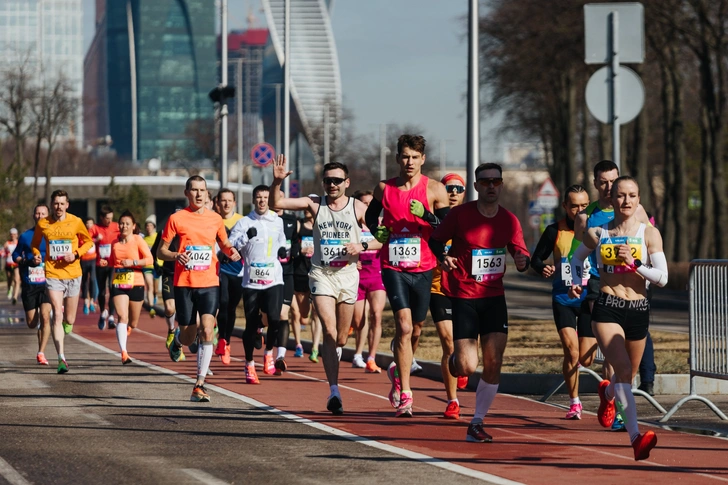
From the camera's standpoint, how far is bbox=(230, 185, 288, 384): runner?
584 inches

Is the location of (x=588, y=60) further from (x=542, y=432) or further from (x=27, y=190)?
(x=27, y=190)

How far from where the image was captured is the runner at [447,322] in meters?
11.7

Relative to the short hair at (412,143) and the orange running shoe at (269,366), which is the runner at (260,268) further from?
the short hair at (412,143)

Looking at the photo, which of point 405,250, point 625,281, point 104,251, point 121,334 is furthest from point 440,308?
point 104,251

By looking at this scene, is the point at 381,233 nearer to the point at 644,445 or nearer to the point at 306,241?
the point at 644,445

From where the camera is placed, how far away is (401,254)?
11648 millimetres

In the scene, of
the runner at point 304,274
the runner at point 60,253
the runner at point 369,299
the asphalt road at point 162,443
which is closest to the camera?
the asphalt road at point 162,443

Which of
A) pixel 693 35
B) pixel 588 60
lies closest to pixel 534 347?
pixel 588 60

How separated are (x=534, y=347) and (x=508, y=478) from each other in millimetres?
10520

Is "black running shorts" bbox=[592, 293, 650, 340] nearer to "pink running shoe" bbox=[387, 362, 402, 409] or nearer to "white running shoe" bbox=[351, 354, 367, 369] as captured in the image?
"pink running shoe" bbox=[387, 362, 402, 409]

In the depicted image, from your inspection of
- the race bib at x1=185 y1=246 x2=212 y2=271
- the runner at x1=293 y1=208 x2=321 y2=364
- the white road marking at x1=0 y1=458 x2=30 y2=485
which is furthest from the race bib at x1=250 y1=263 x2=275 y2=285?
the white road marking at x1=0 y1=458 x2=30 y2=485

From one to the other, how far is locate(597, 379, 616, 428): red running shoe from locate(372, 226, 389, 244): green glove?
2.19 metres

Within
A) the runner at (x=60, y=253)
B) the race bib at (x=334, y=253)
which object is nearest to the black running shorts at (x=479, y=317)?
the race bib at (x=334, y=253)

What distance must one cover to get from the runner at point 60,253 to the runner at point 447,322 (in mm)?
4405
